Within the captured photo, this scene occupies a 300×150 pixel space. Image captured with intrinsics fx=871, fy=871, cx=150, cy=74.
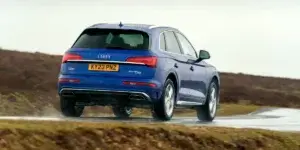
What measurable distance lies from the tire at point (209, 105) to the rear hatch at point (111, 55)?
3284 millimetres

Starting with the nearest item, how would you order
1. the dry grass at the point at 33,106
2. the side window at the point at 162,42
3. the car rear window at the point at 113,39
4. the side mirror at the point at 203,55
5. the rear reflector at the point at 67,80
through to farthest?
the rear reflector at the point at 67,80 → the car rear window at the point at 113,39 → the side window at the point at 162,42 → the side mirror at the point at 203,55 → the dry grass at the point at 33,106

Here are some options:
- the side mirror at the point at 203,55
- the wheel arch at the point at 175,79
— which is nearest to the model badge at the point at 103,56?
the wheel arch at the point at 175,79

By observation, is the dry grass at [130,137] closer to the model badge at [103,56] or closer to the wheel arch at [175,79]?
the wheel arch at [175,79]

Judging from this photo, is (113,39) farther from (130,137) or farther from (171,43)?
(130,137)

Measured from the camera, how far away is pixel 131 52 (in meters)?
15.5

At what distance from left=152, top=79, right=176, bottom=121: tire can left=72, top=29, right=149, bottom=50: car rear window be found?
871 millimetres

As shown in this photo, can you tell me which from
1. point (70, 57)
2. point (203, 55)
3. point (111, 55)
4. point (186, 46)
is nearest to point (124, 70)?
point (111, 55)

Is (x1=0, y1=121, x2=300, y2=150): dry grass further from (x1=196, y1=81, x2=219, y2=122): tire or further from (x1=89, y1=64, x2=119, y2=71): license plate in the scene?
(x1=196, y1=81, x2=219, y2=122): tire

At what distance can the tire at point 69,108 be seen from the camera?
53.8 feet

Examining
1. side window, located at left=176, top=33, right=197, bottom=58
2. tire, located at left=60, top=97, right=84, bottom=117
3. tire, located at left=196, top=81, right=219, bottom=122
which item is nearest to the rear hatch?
tire, located at left=60, top=97, right=84, bottom=117

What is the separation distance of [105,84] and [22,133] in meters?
4.72

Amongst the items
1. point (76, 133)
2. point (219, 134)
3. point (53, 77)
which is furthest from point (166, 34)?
point (53, 77)

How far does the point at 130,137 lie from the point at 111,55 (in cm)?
379

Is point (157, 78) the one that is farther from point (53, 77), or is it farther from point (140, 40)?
point (53, 77)
